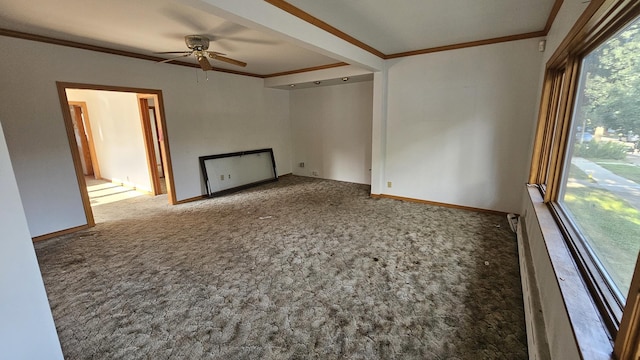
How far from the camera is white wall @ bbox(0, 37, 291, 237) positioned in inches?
122

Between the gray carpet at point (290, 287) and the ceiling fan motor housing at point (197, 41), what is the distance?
7.49 feet

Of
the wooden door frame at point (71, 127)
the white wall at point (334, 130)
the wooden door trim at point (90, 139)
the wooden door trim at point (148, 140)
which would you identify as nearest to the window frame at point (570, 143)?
the white wall at point (334, 130)

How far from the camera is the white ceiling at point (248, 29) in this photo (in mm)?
2380

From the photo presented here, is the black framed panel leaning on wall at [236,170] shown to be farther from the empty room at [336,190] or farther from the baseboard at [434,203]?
the baseboard at [434,203]

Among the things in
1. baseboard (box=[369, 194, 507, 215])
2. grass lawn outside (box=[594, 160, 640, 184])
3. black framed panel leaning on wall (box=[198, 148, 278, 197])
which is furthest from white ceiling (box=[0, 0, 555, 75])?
baseboard (box=[369, 194, 507, 215])

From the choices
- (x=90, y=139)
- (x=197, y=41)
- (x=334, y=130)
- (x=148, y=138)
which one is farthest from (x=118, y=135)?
(x=334, y=130)

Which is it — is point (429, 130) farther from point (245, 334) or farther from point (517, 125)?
point (245, 334)

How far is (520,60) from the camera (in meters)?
3.41

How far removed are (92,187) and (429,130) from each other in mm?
7105

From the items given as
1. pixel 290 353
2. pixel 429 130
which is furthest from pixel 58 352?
pixel 429 130

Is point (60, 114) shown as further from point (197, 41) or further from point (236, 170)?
point (236, 170)

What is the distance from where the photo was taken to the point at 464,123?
3.91 meters

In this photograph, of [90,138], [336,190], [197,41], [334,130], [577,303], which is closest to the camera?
[577,303]

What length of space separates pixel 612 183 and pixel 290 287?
2143 millimetres
